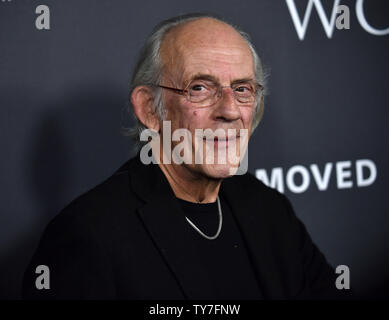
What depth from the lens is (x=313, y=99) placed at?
6.72 feet

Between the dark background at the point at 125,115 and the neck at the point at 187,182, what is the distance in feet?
1.44

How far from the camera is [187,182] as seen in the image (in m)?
1.36

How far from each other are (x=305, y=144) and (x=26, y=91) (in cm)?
101

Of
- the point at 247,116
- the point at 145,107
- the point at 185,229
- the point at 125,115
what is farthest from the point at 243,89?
the point at 125,115

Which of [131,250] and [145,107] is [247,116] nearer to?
[145,107]

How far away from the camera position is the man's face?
127 cm

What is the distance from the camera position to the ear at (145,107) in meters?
1.35

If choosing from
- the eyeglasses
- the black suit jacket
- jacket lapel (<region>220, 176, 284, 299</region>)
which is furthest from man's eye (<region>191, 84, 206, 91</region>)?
jacket lapel (<region>220, 176, 284, 299</region>)

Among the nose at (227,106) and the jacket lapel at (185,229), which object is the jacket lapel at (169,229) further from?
the nose at (227,106)

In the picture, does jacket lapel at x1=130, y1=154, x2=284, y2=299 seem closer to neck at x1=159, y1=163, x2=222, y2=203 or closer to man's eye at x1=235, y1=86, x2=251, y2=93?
neck at x1=159, y1=163, x2=222, y2=203

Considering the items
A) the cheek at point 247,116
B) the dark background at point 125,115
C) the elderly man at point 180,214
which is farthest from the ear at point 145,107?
the dark background at point 125,115

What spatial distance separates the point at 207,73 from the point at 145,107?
19 cm

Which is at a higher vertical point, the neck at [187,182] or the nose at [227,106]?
the nose at [227,106]

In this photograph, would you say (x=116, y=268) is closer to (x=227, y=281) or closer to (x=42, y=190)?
(x=227, y=281)
